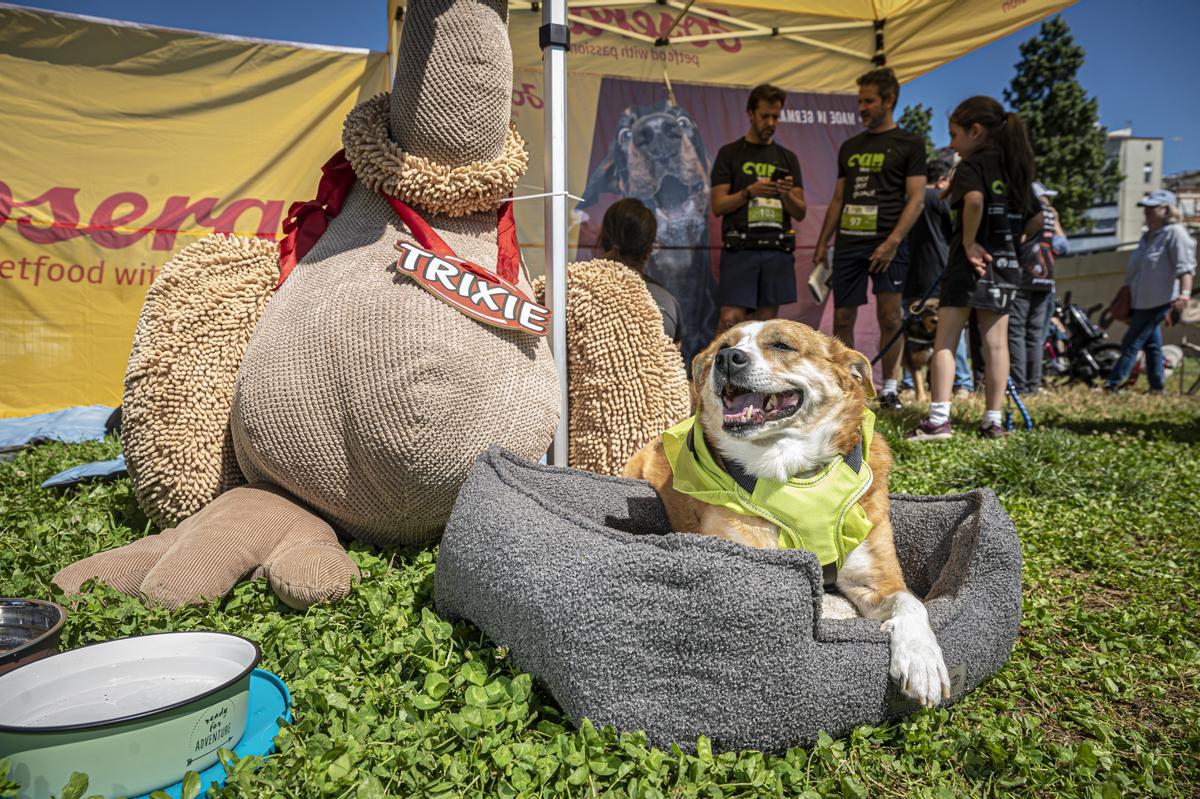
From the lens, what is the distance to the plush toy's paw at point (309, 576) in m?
1.98

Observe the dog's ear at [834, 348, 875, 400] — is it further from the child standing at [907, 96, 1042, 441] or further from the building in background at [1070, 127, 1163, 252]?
the building in background at [1070, 127, 1163, 252]

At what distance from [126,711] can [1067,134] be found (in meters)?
36.6

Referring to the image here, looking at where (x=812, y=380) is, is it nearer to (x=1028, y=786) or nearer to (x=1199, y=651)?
(x=1028, y=786)

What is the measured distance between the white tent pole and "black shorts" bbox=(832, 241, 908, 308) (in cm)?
385

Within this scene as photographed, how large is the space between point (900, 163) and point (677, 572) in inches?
198

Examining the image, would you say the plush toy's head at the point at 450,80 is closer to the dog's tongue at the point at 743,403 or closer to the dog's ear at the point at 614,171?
the dog's tongue at the point at 743,403

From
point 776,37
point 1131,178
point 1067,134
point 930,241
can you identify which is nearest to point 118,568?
point 930,241

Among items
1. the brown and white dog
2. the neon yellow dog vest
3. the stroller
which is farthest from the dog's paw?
the stroller

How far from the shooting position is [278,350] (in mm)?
2186

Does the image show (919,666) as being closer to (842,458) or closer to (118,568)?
(842,458)

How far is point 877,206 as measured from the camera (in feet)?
18.5

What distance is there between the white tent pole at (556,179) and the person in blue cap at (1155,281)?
821 cm

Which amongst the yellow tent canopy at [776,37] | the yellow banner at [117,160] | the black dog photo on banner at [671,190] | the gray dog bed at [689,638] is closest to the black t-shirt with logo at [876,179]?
the black dog photo on banner at [671,190]

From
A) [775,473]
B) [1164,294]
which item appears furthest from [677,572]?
[1164,294]
